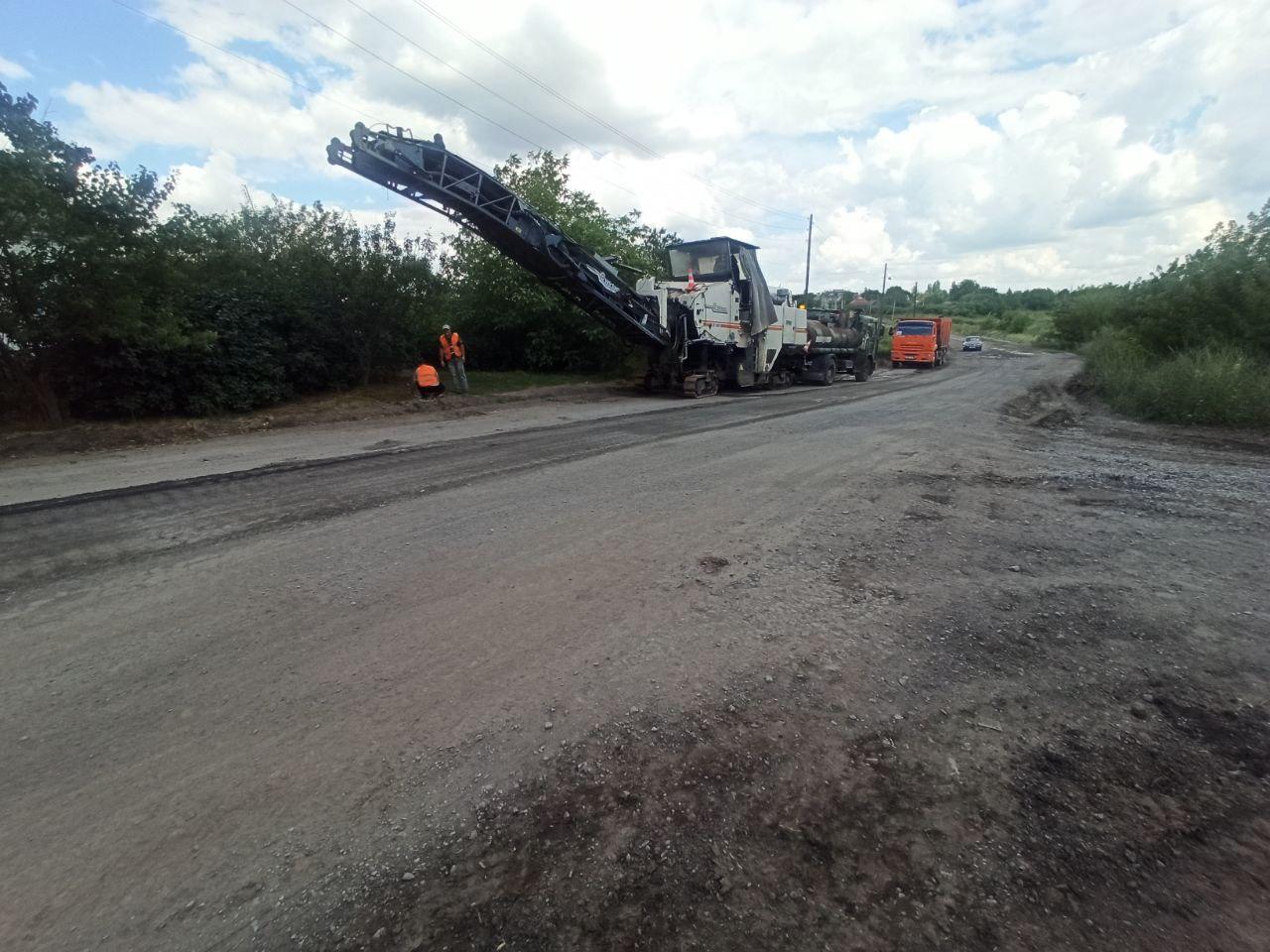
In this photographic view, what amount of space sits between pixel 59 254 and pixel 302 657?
996 cm

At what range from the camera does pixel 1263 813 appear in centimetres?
239

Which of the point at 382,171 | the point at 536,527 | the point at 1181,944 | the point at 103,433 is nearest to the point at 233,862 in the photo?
the point at 1181,944

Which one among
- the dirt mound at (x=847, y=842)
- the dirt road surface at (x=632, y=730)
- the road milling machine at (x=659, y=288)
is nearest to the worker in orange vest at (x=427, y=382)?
the road milling machine at (x=659, y=288)

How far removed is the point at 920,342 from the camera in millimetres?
32719

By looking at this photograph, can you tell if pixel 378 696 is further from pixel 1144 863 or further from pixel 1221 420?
pixel 1221 420

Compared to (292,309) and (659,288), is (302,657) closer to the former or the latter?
(292,309)

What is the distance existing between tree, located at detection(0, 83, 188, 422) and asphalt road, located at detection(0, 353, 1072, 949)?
16.8ft

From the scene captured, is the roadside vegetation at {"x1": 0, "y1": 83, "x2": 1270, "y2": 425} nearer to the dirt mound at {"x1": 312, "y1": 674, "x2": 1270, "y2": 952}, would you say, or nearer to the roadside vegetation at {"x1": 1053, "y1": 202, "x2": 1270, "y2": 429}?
the roadside vegetation at {"x1": 1053, "y1": 202, "x2": 1270, "y2": 429}

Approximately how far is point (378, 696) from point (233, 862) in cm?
97

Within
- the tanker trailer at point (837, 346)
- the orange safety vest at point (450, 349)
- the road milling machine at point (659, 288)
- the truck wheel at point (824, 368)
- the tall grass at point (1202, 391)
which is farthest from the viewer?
the truck wheel at point (824, 368)

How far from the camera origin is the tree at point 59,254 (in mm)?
9211

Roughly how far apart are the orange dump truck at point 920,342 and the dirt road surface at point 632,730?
1141 inches

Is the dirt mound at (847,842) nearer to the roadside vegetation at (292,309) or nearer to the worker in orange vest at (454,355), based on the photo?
the roadside vegetation at (292,309)

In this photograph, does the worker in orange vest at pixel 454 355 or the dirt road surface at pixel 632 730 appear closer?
the dirt road surface at pixel 632 730
